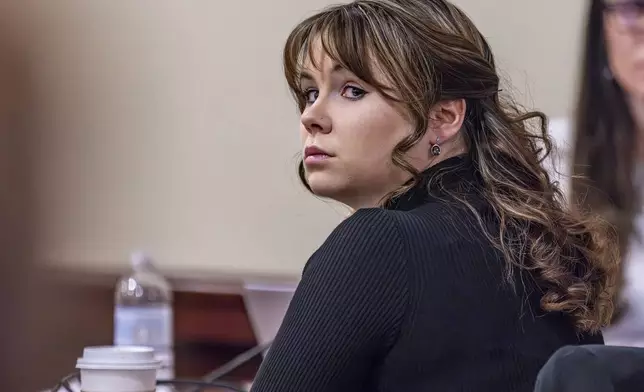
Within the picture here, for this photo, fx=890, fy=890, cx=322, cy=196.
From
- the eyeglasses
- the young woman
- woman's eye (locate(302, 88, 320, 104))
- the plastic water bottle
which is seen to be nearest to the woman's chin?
the young woman

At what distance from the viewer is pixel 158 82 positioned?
2.52 m

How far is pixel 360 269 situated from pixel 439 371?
13 centimetres

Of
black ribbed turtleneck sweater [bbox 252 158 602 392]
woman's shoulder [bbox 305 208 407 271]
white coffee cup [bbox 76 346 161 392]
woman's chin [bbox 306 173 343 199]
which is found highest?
woman's chin [bbox 306 173 343 199]

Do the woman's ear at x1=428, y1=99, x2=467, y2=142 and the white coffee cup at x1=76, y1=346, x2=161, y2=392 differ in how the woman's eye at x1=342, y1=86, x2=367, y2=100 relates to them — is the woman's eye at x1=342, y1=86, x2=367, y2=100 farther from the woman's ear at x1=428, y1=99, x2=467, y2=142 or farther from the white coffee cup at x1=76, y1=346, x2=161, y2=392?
the white coffee cup at x1=76, y1=346, x2=161, y2=392

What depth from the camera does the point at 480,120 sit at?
44.8 inches

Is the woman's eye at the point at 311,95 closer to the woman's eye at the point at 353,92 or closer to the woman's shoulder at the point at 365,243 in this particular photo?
the woman's eye at the point at 353,92

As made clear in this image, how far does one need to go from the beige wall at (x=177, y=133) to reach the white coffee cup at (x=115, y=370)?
1075 millimetres

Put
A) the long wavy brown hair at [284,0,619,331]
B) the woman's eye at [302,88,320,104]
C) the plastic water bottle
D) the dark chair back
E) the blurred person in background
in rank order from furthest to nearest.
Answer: the plastic water bottle → the blurred person in background → the woman's eye at [302,88,320,104] → the long wavy brown hair at [284,0,619,331] → the dark chair back

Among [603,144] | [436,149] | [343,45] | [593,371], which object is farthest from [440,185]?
[603,144]

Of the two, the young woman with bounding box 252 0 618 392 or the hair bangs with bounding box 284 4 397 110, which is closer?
the young woman with bounding box 252 0 618 392

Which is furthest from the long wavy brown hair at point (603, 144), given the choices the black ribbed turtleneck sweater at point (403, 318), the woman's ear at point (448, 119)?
the black ribbed turtleneck sweater at point (403, 318)

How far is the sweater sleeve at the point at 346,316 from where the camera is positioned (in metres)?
0.88

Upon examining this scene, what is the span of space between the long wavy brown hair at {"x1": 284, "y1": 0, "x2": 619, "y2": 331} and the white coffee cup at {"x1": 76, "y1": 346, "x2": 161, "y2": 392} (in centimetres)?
43

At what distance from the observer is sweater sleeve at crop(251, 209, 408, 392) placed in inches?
34.7
